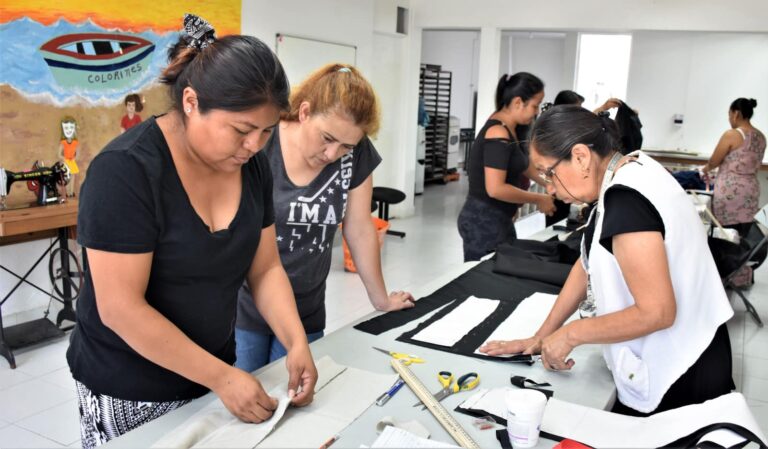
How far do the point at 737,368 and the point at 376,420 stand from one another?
317 cm

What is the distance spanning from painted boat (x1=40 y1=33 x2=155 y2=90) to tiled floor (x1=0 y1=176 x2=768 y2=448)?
1615mm

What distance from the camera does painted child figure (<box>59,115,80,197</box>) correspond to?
395cm

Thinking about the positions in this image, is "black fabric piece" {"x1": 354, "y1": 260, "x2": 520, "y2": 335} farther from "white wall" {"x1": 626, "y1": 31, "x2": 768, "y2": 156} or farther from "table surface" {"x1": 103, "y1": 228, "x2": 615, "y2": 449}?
"white wall" {"x1": 626, "y1": 31, "x2": 768, "y2": 156}

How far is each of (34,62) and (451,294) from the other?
118 inches

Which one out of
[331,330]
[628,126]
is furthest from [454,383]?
[628,126]

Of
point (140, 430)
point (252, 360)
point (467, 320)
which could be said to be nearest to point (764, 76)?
point (467, 320)

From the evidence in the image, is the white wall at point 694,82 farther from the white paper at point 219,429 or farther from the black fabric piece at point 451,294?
the white paper at point 219,429

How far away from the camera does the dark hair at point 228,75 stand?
1.13m

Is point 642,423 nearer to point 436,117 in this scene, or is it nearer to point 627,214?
point 627,214

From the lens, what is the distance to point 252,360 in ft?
6.12

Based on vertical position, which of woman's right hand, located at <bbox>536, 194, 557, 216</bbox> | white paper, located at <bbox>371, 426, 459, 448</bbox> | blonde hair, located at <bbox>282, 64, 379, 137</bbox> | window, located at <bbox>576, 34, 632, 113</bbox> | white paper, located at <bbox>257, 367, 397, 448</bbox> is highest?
window, located at <bbox>576, 34, 632, 113</bbox>

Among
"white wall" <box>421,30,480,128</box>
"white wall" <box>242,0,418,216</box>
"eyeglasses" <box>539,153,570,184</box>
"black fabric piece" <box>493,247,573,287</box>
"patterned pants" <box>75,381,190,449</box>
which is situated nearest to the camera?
"patterned pants" <box>75,381,190,449</box>

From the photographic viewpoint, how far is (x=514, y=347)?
1.68 meters

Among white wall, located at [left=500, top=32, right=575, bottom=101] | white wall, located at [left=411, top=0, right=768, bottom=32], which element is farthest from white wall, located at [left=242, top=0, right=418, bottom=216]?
white wall, located at [left=500, top=32, right=575, bottom=101]
